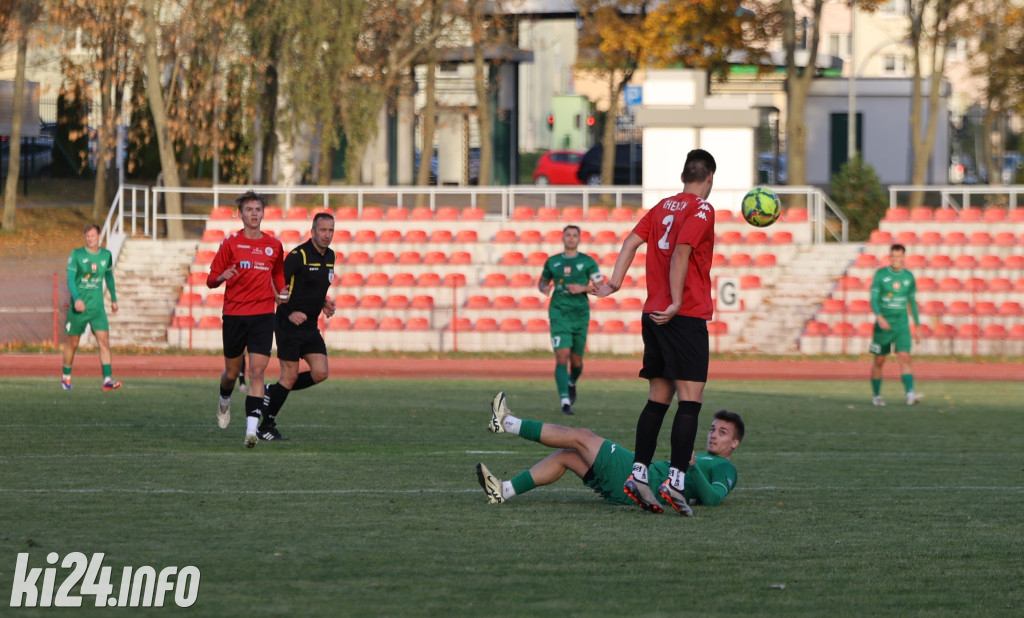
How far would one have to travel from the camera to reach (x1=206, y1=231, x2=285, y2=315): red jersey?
36.7 feet

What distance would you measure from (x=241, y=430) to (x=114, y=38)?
Result: 21118 mm

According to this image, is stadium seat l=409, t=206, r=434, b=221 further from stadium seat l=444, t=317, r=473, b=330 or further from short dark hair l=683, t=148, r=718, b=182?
short dark hair l=683, t=148, r=718, b=182

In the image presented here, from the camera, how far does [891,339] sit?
16.1 m

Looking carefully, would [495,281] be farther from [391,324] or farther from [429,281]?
[391,324]

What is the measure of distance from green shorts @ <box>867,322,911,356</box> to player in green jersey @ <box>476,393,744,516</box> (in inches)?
331

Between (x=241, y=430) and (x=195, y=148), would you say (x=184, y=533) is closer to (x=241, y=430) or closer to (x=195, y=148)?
(x=241, y=430)

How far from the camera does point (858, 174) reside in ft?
107

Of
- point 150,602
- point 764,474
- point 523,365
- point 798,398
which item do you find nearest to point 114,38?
point 523,365

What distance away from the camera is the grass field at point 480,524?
19.1 feet

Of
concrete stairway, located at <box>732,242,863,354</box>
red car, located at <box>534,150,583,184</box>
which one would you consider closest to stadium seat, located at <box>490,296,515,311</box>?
concrete stairway, located at <box>732,242,863,354</box>

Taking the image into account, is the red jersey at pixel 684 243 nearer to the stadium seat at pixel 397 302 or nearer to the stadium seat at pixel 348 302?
the stadium seat at pixel 397 302

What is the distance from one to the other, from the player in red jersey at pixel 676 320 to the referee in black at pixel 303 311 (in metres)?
3.87

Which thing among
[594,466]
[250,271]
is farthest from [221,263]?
[594,466]

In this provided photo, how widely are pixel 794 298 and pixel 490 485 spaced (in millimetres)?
18700
